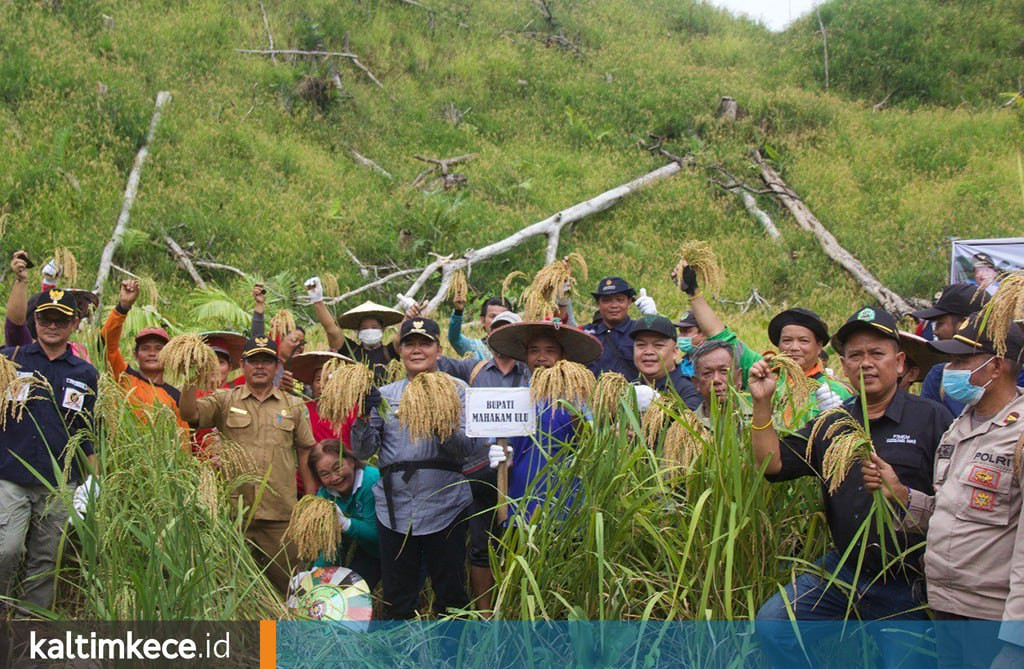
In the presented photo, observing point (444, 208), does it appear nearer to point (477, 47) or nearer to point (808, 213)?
point (808, 213)

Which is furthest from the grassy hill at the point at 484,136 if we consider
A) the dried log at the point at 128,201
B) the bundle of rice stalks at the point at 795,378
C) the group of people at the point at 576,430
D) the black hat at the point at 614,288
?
the bundle of rice stalks at the point at 795,378

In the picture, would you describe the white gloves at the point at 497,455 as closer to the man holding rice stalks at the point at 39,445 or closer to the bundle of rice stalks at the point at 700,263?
the bundle of rice stalks at the point at 700,263

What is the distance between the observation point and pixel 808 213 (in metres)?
16.9

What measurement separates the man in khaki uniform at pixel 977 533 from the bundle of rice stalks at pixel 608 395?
1.12 metres

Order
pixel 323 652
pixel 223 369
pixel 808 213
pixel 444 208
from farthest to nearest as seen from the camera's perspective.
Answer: pixel 808 213
pixel 444 208
pixel 223 369
pixel 323 652

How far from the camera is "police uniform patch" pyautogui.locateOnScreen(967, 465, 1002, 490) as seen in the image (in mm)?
3199

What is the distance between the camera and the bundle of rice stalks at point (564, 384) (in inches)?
180

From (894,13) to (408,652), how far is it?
78.7ft

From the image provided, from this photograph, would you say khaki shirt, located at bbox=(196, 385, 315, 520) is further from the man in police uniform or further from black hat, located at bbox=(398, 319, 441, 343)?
the man in police uniform

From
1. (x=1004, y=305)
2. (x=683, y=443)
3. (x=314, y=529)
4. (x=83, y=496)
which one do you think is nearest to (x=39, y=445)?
(x=83, y=496)

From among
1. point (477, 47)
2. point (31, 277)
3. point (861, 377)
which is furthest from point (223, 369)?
point (477, 47)

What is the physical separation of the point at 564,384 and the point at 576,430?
1.17 feet

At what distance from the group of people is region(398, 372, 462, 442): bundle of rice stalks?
0.59 feet

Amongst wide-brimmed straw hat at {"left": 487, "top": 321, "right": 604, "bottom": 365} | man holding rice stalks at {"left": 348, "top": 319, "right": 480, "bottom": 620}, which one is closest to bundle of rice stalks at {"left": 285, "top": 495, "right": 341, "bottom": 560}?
man holding rice stalks at {"left": 348, "top": 319, "right": 480, "bottom": 620}
